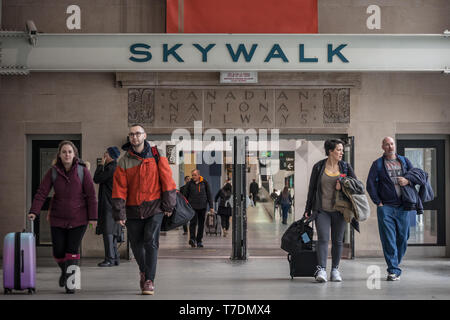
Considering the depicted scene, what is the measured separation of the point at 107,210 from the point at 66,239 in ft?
7.61

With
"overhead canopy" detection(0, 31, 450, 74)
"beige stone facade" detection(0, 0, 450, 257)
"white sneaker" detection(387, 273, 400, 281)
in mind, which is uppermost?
"overhead canopy" detection(0, 31, 450, 74)

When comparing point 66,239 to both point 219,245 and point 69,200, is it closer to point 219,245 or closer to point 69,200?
point 69,200

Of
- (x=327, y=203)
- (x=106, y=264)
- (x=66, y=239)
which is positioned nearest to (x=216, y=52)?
(x=327, y=203)

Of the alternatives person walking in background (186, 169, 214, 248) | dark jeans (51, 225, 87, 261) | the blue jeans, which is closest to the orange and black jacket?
dark jeans (51, 225, 87, 261)

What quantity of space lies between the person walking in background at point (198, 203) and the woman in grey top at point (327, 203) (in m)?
4.97

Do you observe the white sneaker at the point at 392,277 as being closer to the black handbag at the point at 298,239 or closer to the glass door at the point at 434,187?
the black handbag at the point at 298,239

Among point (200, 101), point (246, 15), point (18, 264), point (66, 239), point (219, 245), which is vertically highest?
point (246, 15)

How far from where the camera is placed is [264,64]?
10.2 metres

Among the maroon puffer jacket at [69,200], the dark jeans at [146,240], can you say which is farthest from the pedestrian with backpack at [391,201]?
the maroon puffer jacket at [69,200]

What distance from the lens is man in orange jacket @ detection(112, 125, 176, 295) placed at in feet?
21.0

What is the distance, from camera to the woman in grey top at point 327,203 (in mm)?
7527

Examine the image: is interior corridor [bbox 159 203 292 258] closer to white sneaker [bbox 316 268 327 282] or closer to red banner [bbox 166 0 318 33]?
white sneaker [bbox 316 268 327 282]

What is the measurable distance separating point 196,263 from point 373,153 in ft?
12.7

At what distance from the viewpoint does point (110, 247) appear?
941 centimetres
